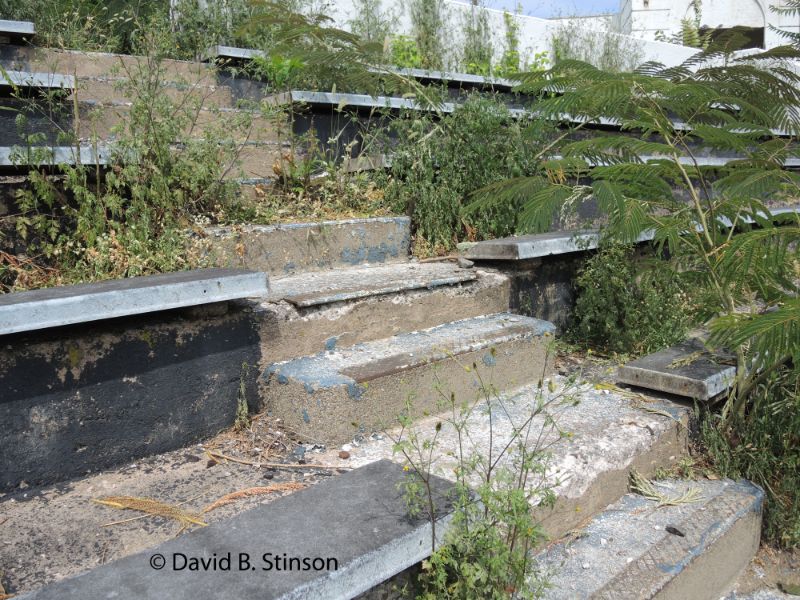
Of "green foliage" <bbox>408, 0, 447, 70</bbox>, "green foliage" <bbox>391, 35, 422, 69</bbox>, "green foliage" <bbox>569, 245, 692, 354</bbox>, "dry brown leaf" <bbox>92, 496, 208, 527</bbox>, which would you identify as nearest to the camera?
"dry brown leaf" <bbox>92, 496, 208, 527</bbox>

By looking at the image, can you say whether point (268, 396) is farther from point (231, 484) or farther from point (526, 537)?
point (526, 537)

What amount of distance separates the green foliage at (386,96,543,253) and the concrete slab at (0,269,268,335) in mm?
1608

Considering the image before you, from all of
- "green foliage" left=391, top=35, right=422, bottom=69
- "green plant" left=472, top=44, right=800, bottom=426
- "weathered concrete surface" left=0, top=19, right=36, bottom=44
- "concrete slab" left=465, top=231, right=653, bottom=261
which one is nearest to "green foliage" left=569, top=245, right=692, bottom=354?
"concrete slab" left=465, top=231, right=653, bottom=261

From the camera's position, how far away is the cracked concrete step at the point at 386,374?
2.53m

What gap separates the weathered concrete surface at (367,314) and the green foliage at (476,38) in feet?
12.9

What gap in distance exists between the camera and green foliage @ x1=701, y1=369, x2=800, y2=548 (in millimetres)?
2777

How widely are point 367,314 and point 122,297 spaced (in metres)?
1.06

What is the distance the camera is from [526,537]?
6.03ft

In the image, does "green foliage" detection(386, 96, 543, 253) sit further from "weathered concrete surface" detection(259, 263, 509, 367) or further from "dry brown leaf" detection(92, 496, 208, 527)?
"dry brown leaf" detection(92, 496, 208, 527)

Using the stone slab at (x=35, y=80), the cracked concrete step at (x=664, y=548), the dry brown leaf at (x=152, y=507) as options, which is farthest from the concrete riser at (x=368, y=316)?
the stone slab at (x=35, y=80)

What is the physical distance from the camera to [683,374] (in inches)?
118

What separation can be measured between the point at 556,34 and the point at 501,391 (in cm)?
619

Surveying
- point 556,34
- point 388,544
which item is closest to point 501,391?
point 388,544

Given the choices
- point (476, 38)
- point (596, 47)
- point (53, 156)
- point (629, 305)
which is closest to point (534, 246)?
point (629, 305)
